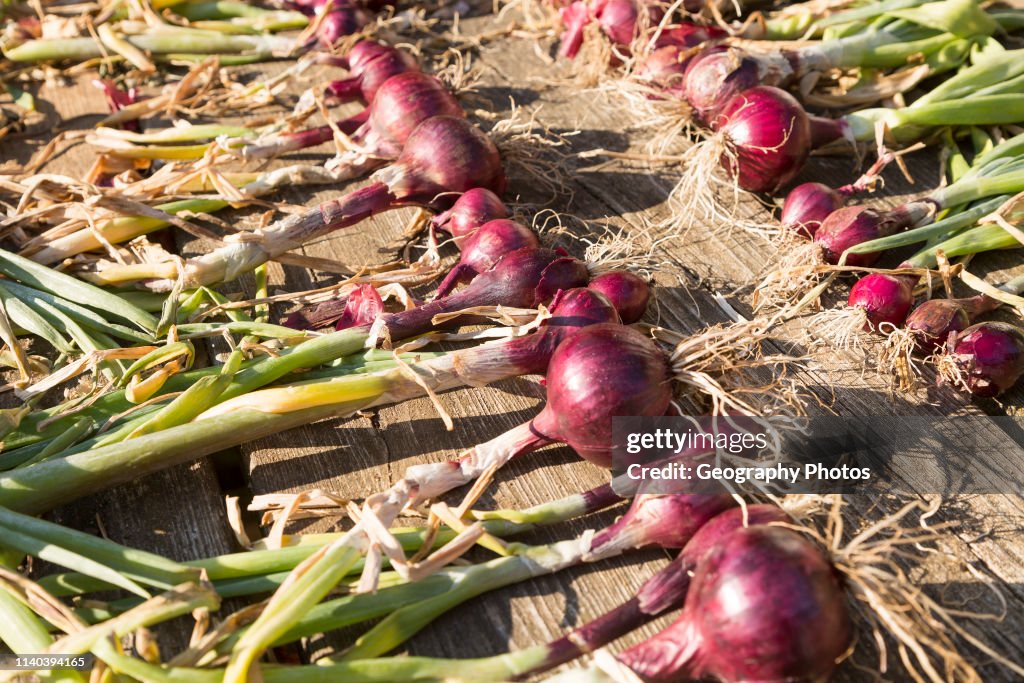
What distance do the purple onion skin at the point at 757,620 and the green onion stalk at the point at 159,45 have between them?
94.0 inches

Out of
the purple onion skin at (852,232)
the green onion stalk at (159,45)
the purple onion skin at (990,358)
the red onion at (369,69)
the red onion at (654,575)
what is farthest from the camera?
the green onion stalk at (159,45)

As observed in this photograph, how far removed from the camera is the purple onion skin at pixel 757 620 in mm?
1178

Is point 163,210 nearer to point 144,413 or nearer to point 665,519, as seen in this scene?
point 144,413

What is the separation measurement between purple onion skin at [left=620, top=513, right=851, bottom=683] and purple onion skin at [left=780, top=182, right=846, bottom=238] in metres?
1.07

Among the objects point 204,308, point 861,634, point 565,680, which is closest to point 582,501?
point 565,680

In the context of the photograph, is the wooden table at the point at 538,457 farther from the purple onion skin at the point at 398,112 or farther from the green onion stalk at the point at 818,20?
the green onion stalk at the point at 818,20

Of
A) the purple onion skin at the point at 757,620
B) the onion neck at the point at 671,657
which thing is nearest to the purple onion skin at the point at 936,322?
the purple onion skin at the point at 757,620

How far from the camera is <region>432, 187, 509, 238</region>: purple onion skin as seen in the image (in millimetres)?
2039

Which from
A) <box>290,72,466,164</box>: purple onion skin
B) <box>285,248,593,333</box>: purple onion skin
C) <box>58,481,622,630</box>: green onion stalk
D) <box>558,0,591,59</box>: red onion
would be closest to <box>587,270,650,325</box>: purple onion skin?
<box>285,248,593,333</box>: purple onion skin

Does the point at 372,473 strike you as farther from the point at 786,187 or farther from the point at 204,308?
the point at 786,187

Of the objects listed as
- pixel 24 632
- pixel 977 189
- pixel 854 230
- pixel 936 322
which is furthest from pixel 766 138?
pixel 24 632

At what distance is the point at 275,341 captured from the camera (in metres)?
1.77

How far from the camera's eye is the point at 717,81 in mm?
2422

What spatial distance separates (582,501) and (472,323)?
546mm
